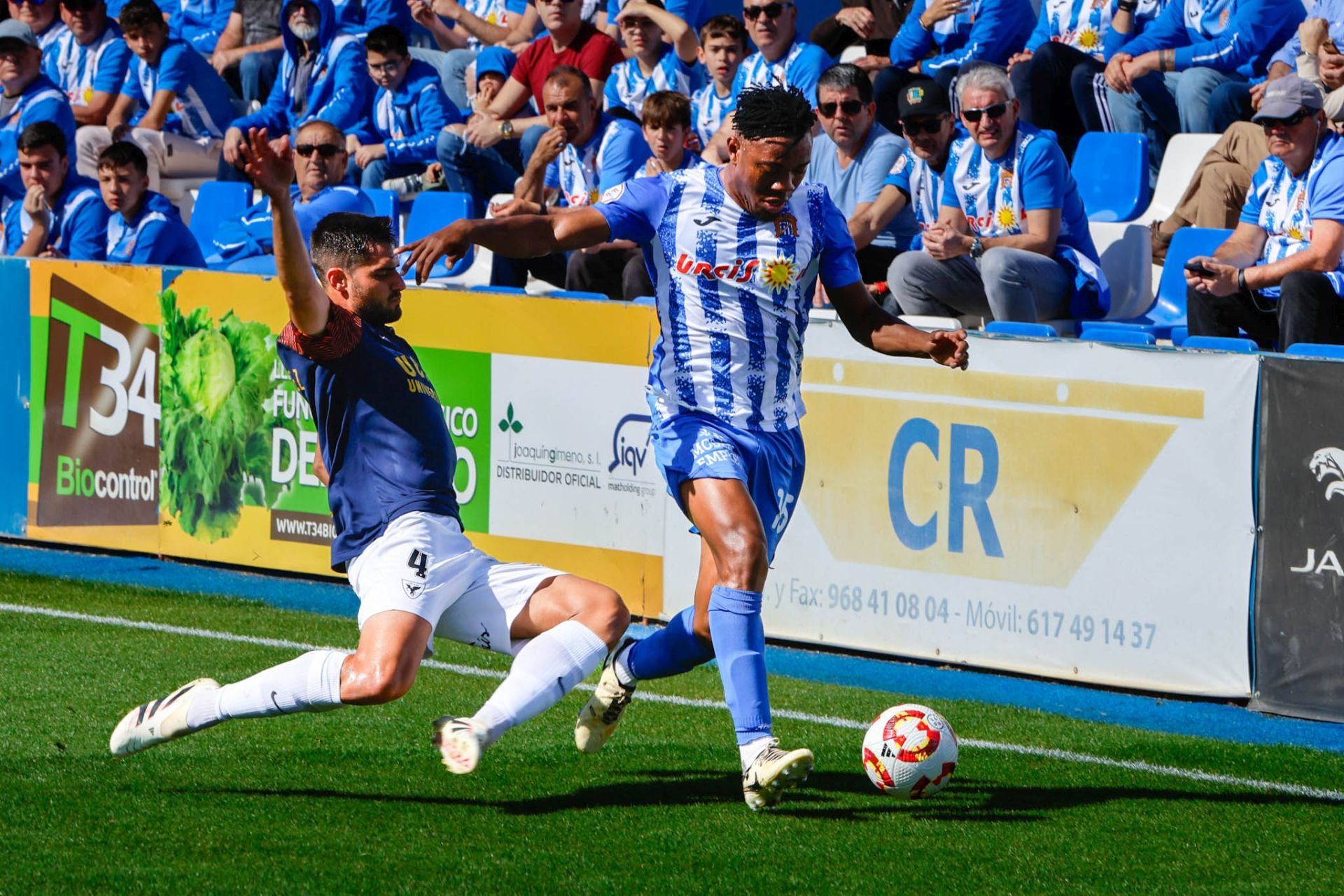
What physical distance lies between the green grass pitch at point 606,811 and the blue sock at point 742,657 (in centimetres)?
31

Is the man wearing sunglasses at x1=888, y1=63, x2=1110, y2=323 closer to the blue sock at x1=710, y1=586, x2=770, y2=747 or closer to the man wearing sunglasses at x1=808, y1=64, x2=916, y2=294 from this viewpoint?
the man wearing sunglasses at x1=808, y1=64, x2=916, y2=294

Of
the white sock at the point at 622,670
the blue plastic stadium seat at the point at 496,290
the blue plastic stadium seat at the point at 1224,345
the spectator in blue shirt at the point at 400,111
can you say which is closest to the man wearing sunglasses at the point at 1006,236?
the blue plastic stadium seat at the point at 1224,345

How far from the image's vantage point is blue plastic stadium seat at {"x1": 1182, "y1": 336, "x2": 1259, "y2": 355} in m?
7.07

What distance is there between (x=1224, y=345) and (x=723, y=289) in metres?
2.66

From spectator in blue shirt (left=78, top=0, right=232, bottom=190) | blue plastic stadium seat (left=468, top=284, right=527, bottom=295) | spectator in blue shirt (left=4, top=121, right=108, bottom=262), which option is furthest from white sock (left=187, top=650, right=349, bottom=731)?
spectator in blue shirt (left=78, top=0, right=232, bottom=190)

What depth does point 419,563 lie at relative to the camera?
521 centimetres

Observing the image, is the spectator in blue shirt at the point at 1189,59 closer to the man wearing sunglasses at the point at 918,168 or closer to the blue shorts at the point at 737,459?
the man wearing sunglasses at the point at 918,168

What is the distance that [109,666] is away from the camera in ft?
24.1

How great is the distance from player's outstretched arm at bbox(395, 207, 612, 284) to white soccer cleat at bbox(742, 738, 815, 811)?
157 cm

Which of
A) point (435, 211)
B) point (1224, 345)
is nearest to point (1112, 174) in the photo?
point (1224, 345)

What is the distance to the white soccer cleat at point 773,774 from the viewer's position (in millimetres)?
4945

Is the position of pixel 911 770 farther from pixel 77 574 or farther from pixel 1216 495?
A: pixel 77 574

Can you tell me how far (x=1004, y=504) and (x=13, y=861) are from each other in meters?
4.41

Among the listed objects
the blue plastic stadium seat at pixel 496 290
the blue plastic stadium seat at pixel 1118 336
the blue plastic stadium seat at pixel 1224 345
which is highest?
the blue plastic stadium seat at pixel 496 290
